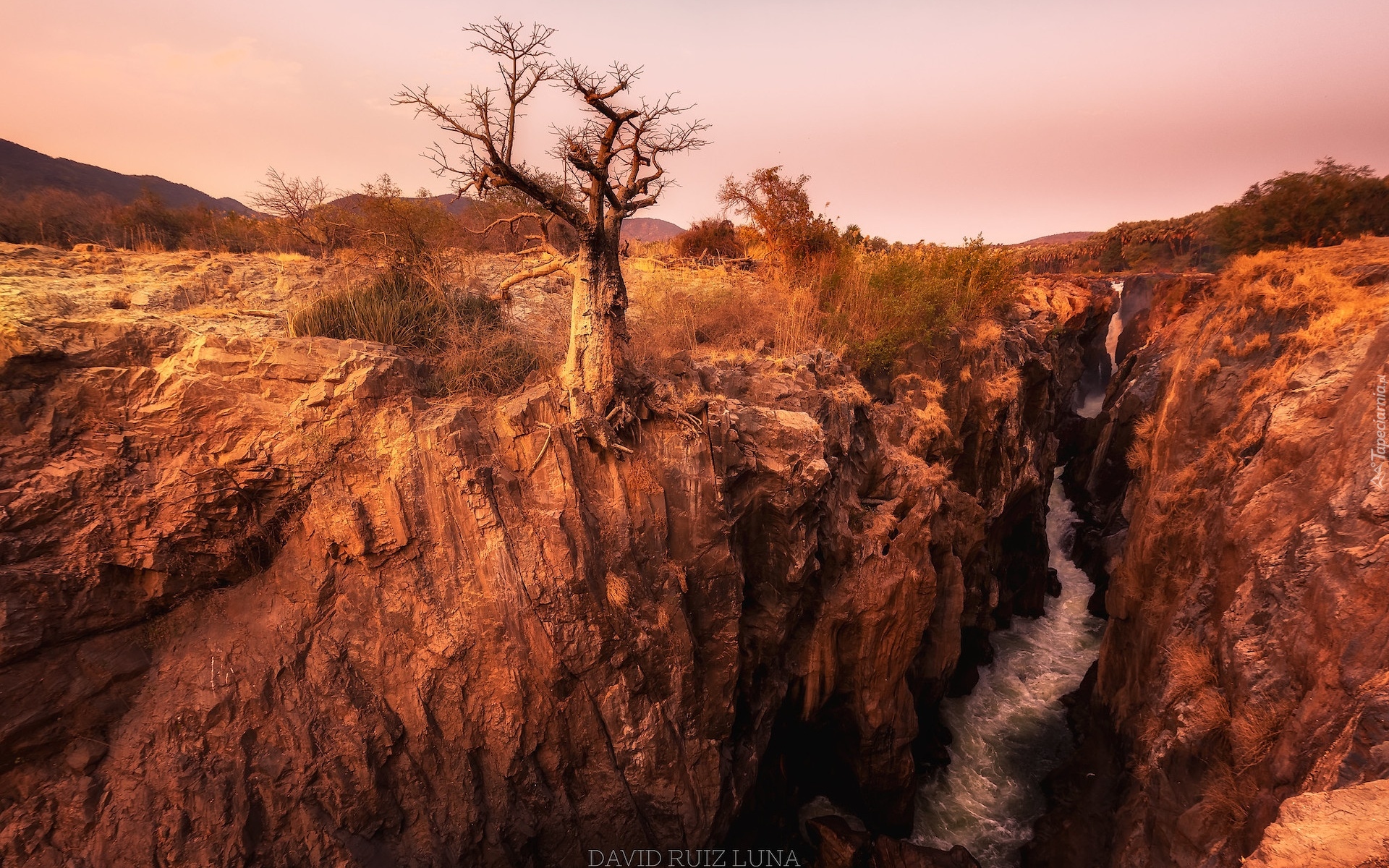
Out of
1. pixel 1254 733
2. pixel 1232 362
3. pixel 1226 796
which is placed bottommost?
pixel 1226 796

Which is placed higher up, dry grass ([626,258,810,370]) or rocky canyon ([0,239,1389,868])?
dry grass ([626,258,810,370])

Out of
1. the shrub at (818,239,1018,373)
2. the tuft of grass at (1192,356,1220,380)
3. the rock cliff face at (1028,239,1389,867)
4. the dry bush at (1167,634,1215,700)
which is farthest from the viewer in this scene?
the shrub at (818,239,1018,373)

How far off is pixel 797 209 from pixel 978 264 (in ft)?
13.6

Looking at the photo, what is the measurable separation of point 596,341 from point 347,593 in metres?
3.55

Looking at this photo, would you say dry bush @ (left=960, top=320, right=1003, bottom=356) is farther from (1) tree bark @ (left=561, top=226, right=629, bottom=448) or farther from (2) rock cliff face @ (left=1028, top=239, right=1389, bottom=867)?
(1) tree bark @ (left=561, top=226, right=629, bottom=448)

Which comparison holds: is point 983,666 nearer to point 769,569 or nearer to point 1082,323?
point 769,569

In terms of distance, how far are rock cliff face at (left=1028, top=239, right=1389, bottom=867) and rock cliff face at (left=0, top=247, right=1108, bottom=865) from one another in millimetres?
4332

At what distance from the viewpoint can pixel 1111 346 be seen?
26891mm

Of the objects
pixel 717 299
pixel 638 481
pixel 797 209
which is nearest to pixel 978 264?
pixel 797 209

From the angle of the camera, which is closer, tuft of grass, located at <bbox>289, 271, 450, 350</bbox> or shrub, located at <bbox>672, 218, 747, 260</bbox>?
tuft of grass, located at <bbox>289, 271, 450, 350</bbox>
